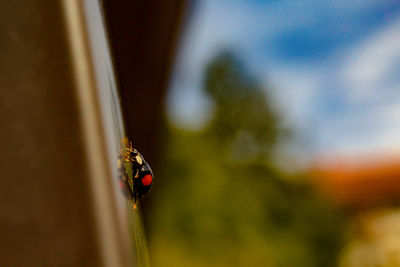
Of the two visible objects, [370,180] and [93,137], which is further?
[370,180]

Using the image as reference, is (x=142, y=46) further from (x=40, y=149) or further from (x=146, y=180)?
(x=40, y=149)

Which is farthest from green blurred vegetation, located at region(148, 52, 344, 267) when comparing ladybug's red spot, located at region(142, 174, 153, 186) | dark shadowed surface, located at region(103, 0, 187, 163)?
ladybug's red spot, located at region(142, 174, 153, 186)

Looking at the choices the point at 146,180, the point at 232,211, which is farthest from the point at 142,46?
the point at 232,211

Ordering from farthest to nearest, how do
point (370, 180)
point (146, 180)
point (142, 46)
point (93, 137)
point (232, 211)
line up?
point (370, 180) → point (232, 211) → point (142, 46) → point (146, 180) → point (93, 137)

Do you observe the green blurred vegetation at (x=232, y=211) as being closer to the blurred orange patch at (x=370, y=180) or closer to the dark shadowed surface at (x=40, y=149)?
the blurred orange patch at (x=370, y=180)

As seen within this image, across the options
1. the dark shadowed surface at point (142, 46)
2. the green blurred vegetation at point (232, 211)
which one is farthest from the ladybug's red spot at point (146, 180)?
the green blurred vegetation at point (232, 211)

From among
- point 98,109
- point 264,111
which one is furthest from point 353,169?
point 98,109
